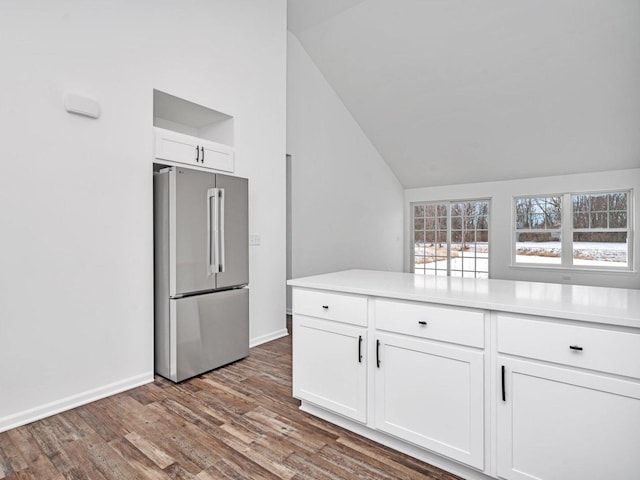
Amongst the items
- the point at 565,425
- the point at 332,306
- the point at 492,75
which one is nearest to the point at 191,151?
the point at 332,306

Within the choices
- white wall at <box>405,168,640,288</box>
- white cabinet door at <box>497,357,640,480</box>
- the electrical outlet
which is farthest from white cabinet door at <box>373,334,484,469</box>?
white wall at <box>405,168,640,288</box>

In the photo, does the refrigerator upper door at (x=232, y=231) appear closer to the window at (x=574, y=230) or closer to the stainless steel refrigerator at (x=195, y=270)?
the stainless steel refrigerator at (x=195, y=270)

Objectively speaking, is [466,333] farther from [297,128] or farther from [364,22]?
[364,22]

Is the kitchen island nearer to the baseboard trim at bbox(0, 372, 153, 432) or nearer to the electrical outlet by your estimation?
the baseboard trim at bbox(0, 372, 153, 432)

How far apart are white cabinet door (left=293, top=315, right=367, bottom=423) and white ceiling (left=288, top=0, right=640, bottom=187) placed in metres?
4.26

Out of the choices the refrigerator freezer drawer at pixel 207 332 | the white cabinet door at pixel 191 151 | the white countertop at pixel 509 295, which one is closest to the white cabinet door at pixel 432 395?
the white countertop at pixel 509 295

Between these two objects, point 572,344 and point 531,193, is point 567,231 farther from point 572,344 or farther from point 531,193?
point 572,344

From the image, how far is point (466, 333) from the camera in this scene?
1584 mm

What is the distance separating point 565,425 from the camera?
1.35 m

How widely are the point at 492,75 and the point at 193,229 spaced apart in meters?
4.48

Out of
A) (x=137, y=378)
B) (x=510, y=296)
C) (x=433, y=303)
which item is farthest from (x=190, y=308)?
(x=510, y=296)

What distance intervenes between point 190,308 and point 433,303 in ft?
6.16

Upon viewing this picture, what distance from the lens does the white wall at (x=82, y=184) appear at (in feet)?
6.82

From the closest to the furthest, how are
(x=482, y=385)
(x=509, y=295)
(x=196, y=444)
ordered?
(x=482, y=385) → (x=509, y=295) → (x=196, y=444)
